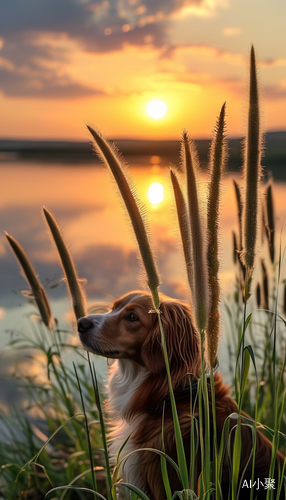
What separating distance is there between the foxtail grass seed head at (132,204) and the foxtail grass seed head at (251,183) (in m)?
0.25

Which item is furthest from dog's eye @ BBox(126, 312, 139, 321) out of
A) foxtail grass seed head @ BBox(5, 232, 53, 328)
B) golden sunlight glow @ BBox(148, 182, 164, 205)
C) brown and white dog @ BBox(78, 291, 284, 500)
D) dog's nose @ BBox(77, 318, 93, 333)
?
golden sunlight glow @ BBox(148, 182, 164, 205)

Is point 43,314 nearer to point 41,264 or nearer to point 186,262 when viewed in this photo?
point 186,262

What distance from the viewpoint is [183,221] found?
1271 millimetres

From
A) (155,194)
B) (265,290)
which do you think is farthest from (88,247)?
(265,290)

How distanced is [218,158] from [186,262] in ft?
0.94

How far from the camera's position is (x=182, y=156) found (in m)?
1.20

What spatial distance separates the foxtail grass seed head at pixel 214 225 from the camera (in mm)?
1223

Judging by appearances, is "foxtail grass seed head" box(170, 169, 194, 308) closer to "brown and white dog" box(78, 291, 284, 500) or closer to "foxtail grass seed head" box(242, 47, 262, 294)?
"foxtail grass seed head" box(242, 47, 262, 294)

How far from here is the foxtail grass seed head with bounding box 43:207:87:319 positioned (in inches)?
61.4

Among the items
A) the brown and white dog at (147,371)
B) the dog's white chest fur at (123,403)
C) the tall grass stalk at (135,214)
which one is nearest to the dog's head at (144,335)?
the brown and white dog at (147,371)

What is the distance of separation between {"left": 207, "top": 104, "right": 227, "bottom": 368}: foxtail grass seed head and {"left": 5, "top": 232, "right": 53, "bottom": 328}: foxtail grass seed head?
41.2 inches

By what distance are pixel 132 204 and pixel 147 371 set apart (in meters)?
1.56

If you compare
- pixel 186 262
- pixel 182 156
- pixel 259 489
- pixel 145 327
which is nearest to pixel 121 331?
pixel 145 327

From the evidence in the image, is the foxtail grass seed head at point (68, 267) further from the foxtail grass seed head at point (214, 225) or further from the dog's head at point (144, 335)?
the dog's head at point (144, 335)
